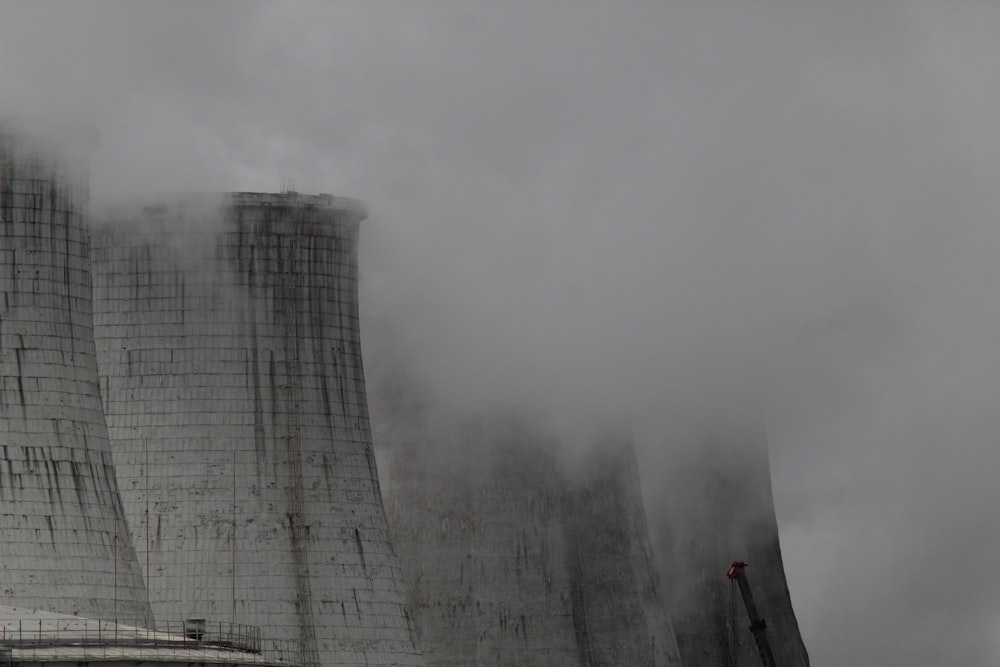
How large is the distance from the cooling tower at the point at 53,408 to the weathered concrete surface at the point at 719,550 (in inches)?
647

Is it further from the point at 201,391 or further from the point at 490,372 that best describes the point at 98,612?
the point at 490,372

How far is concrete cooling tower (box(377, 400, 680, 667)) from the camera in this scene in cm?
4297

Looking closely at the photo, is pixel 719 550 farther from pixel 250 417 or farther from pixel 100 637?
pixel 100 637

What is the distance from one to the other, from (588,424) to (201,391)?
943 centimetres

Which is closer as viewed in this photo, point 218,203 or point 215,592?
point 215,592

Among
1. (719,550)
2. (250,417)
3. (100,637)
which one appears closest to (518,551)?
(719,550)

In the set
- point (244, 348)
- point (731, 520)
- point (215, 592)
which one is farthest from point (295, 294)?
point (731, 520)

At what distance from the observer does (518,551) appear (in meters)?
43.3

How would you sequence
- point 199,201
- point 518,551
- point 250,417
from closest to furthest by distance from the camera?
point 250,417
point 199,201
point 518,551

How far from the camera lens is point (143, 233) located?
127ft

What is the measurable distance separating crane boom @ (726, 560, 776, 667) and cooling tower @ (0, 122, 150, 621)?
15.2 meters

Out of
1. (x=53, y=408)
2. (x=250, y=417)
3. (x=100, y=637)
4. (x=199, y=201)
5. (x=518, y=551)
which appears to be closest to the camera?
(x=100, y=637)

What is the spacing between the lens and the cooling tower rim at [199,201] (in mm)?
38812

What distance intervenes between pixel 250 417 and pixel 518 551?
24.0 ft
